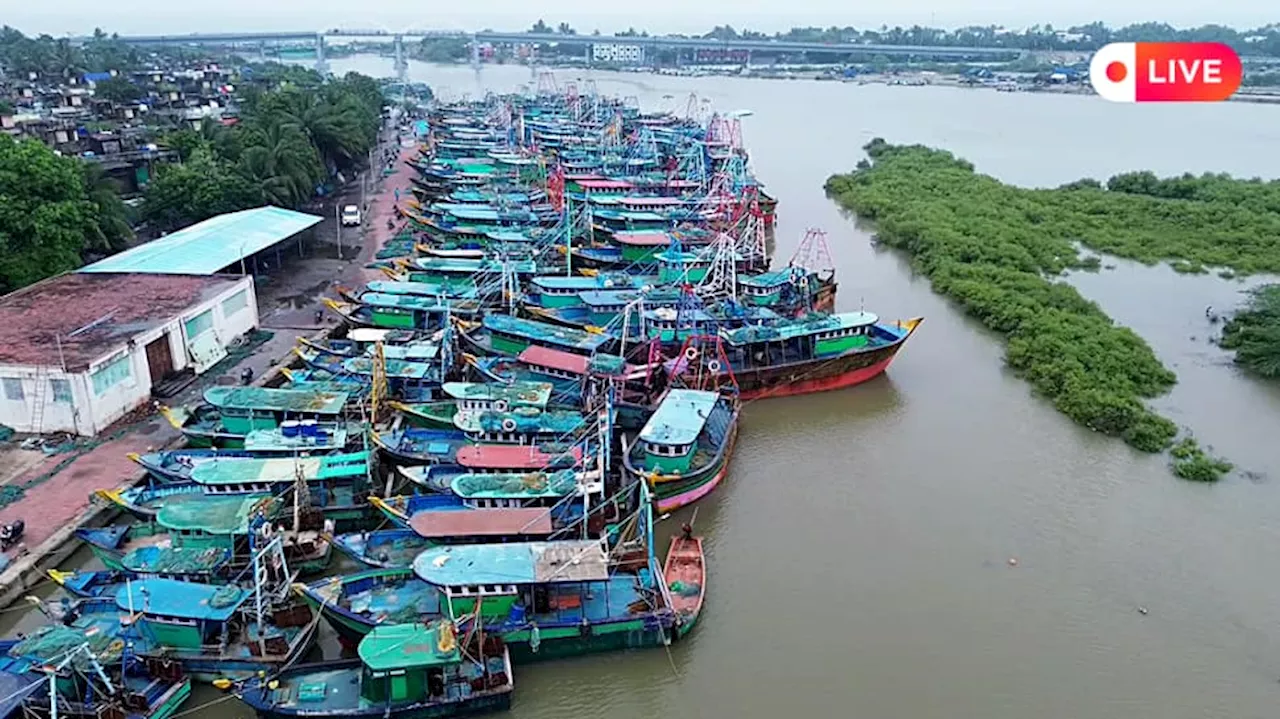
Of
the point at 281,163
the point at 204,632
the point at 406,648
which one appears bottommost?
the point at 204,632

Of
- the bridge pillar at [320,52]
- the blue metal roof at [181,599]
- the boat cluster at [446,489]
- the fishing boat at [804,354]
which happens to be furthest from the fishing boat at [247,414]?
the bridge pillar at [320,52]

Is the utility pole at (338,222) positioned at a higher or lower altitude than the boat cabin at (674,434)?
higher

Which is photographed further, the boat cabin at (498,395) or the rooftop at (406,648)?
the boat cabin at (498,395)

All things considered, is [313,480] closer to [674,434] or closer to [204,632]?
[204,632]

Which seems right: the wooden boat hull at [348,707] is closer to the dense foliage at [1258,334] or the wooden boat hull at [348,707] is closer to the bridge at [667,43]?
the dense foliage at [1258,334]

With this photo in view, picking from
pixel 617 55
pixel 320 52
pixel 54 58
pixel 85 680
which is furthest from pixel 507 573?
pixel 617 55

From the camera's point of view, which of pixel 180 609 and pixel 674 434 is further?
pixel 674 434

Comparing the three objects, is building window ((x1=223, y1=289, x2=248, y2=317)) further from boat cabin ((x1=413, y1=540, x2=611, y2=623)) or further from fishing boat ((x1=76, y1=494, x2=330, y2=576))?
boat cabin ((x1=413, y1=540, x2=611, y2=623))
